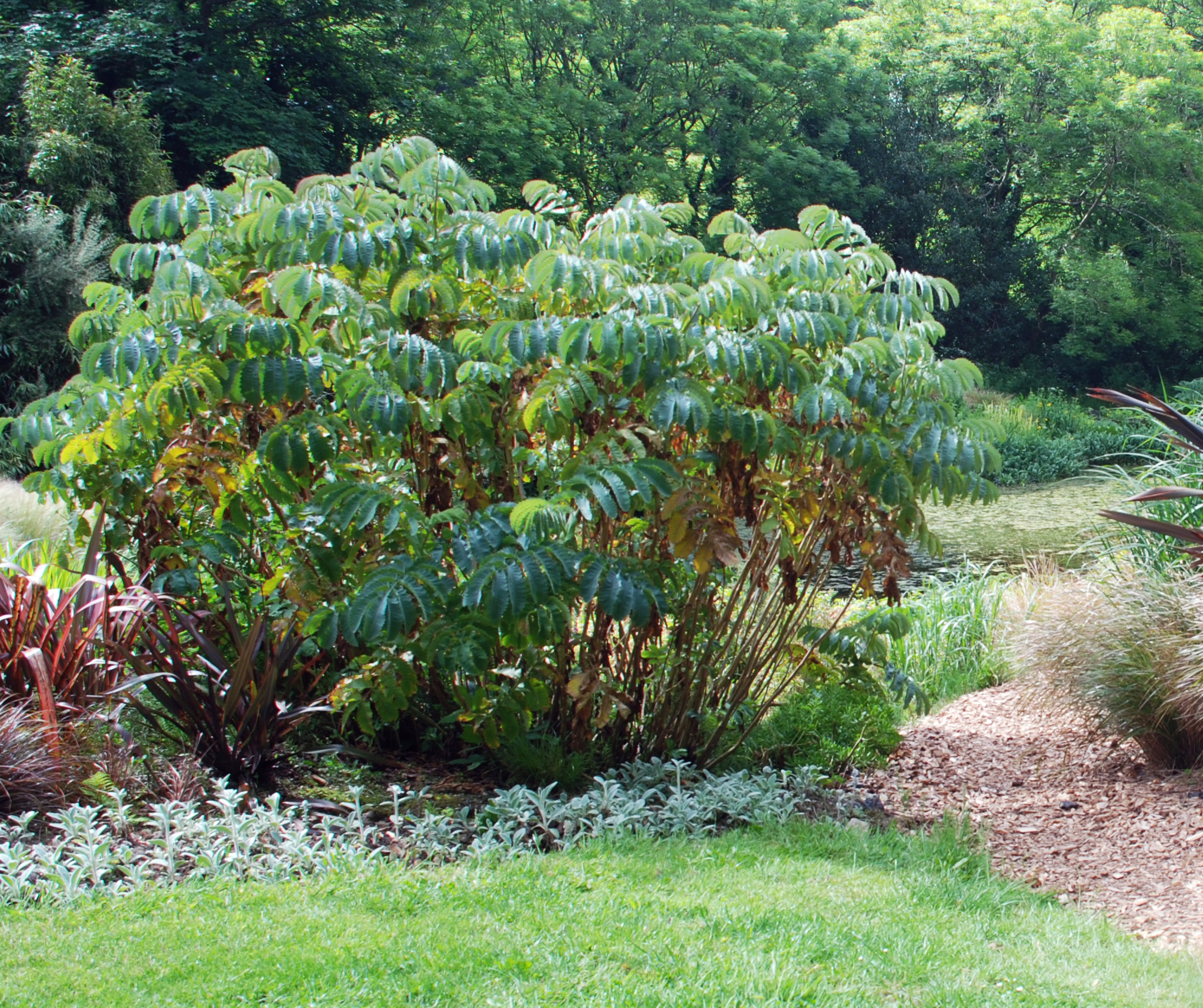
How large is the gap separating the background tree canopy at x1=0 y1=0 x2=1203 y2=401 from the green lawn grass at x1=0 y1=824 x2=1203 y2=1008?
2167 cm

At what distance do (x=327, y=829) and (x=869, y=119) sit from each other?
30.6m

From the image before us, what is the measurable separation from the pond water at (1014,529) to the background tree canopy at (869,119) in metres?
12.4

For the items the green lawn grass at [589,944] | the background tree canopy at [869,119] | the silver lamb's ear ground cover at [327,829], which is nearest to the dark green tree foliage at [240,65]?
the background tree canopy at [869,119]

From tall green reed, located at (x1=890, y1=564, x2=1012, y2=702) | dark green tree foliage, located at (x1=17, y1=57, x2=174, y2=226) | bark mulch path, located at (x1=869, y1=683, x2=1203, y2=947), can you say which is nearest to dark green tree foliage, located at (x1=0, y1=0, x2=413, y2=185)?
dark green tree foliage, located at (x1=17, y1=57, x2=174, y2=226)

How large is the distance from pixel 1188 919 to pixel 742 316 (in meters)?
2.24

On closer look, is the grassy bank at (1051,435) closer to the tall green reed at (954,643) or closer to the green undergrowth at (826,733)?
the tall green reed at (954,643)

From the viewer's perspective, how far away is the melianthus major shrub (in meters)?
3.28

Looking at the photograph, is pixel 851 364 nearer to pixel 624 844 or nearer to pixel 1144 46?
pixel 624 844

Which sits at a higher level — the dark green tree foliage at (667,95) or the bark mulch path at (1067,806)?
the dark green tree foliage at (667,95)

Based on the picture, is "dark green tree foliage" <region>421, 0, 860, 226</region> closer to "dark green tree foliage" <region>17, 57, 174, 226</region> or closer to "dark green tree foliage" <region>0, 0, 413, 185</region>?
"dark green tree foliage" <region>0, 0, 413, 185</region>

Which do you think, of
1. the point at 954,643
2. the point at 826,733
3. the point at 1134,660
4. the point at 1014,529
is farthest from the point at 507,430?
the point at 1014,529

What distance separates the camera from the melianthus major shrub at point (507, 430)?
10.8 ft

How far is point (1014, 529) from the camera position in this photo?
13969mm

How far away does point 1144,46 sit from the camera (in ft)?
91.7
